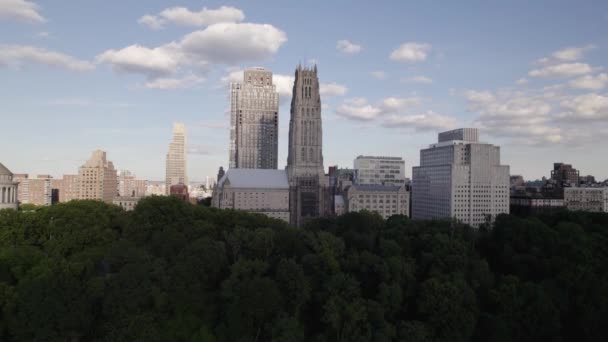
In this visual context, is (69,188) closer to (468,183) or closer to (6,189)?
(6,189)

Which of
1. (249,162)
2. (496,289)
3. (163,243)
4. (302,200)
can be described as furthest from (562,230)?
(249,162)

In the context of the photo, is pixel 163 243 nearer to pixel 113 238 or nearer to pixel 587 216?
pixel 113 238

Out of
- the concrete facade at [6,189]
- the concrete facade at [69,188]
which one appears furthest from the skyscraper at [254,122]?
the concrete facade at [6,189]

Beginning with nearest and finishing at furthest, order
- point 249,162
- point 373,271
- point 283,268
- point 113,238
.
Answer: point 283,268 < point 373,271 < point 113,238 < point 249,162

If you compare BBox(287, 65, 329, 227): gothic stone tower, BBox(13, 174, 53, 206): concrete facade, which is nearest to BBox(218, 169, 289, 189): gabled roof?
BBox(287, 65, 329, 227): gothic stone tower

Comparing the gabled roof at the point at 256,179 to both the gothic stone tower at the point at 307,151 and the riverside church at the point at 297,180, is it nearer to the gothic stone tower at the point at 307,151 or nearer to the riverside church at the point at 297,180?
the riverside church at the point at 297,180

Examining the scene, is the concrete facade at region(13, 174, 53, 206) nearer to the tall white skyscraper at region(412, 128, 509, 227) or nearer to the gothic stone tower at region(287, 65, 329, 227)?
the gothic stone tower at region(287, 65, 329, 227)
